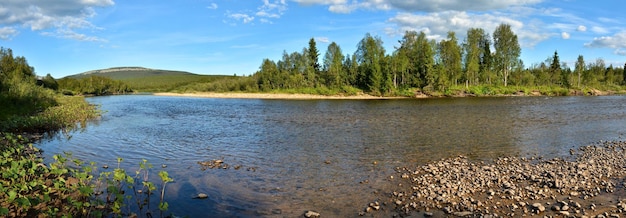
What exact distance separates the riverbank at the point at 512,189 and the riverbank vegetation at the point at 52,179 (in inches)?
288

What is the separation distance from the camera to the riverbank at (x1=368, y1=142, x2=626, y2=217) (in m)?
10.5

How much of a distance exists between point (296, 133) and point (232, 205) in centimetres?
1732

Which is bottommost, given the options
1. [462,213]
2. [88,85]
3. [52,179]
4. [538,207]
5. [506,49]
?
[462,213]

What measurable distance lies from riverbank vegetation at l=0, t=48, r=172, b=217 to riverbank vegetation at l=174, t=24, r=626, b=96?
73.8 meters

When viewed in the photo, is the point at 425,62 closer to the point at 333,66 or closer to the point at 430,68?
the point at 430,68

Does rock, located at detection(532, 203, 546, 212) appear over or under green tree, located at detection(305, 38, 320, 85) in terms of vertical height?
under

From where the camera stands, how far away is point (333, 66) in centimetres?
11131

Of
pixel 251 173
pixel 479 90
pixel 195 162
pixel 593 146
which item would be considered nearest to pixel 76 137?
pixel 195 162

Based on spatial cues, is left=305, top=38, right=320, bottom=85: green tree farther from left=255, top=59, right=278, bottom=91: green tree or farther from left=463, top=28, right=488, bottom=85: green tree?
left=463, top=28, right=488, bottom=85: green tree

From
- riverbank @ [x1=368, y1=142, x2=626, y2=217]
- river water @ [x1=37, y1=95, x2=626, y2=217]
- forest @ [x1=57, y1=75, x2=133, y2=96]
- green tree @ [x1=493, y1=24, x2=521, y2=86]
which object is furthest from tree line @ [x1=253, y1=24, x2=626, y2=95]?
forest @ [x1=57, y1=75, x2=133, y2=96]

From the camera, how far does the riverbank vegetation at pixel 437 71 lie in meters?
102

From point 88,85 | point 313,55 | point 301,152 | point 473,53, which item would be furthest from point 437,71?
point 88,85

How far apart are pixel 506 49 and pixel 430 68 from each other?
27.8 metres

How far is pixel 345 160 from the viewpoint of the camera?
738 inches
